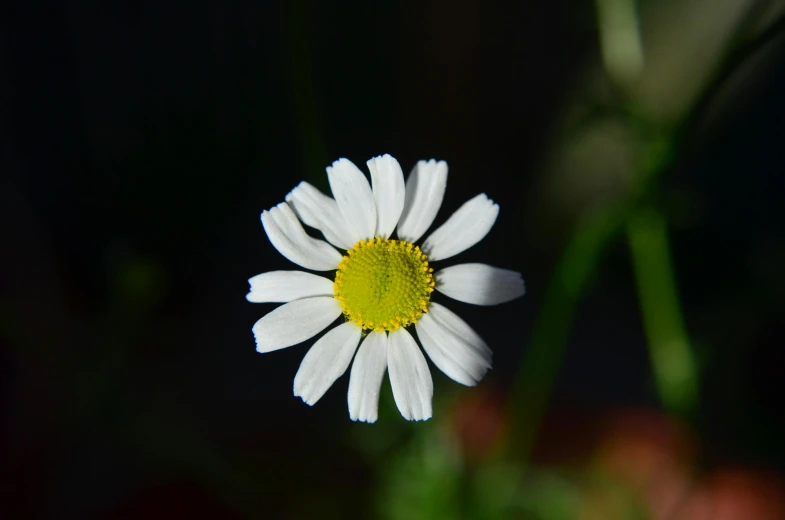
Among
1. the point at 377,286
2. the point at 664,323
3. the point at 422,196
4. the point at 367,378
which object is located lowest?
the point at 367,378

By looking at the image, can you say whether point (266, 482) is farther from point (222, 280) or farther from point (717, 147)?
point (717, 147)

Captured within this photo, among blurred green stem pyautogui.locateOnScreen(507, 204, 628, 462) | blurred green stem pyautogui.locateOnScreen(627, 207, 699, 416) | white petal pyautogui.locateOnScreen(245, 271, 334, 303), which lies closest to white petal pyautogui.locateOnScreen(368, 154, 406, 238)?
white petal pyautogui.locateOnScreen(245, 271, 334, 303)

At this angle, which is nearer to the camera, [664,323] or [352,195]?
[352,195]

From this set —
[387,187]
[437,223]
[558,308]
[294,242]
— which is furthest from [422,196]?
[437,223]

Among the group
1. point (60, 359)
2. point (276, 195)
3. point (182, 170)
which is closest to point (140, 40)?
point (182, 170)

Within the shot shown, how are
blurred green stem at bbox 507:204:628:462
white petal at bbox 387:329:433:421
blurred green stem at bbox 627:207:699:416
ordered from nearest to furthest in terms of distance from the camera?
white petal at bbox 387:329:433:421 < blurred green stem at bbox 507:204:628:462 < blurred green stem at bbox 627:207:699:416

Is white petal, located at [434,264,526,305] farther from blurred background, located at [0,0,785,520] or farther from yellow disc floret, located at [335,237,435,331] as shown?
blurred background, located at [0,0,785,520]

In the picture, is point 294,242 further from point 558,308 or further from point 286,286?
point 558,308
